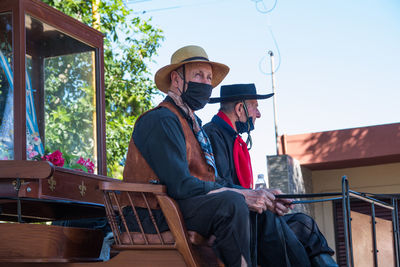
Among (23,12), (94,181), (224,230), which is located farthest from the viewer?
(23,12)

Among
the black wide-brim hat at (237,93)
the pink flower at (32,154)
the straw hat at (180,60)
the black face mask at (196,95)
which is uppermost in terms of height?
the straw hat at (180,60)

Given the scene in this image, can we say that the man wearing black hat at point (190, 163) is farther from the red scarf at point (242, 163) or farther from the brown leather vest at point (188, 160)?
the red scarf at point (242, 163)

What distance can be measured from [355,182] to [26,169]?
1000 centimetres

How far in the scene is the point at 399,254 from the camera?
368cm

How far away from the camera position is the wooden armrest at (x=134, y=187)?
3.26 meters

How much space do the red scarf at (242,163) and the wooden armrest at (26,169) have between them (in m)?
1.47

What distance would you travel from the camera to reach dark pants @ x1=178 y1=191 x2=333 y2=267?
125 inches

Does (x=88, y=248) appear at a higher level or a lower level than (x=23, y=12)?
lower

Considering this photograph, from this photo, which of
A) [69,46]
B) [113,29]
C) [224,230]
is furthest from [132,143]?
[113,29]

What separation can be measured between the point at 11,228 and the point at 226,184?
1.38m

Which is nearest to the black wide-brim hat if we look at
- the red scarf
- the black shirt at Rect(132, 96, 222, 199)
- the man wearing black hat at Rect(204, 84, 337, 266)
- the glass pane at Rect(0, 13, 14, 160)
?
the man wearing black hat at Rect(204, 84, 337, 266)

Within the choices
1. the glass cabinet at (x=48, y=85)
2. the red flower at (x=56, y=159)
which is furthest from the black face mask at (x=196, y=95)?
the glass cabinet at (x=48, y=85)

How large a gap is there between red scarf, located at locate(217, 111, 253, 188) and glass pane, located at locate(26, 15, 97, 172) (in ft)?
5.62

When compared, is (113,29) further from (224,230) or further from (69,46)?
(224,230)
